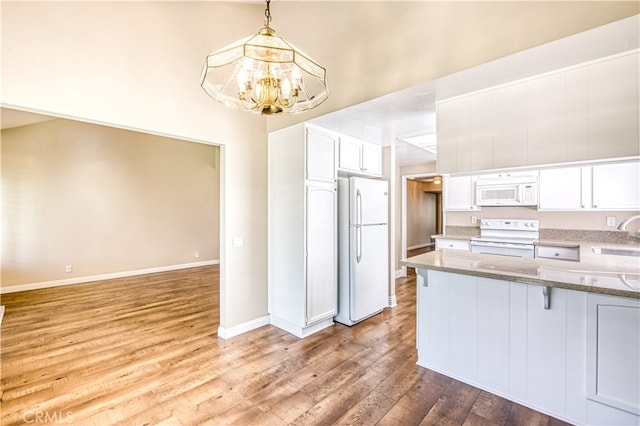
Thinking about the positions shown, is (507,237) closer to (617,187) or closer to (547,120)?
(617,187)

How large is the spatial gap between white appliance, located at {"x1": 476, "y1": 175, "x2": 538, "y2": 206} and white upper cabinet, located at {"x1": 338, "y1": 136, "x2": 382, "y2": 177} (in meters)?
1.89

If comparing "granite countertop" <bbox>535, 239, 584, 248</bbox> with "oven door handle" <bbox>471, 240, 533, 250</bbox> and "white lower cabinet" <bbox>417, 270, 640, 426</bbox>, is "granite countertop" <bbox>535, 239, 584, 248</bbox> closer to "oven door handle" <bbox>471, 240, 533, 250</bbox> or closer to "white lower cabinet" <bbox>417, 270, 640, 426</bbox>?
"oven door handle" <bbox>471, 240, 533, 250</bbox>

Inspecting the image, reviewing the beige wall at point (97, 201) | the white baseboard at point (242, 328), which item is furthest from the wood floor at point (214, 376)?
the beige wall at point (97, 201)

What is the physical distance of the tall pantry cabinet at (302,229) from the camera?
11.0ft

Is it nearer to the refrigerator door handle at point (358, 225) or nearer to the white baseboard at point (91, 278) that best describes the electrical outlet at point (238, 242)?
the refrigerator door handle at point (358, 225)

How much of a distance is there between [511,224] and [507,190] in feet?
1.82

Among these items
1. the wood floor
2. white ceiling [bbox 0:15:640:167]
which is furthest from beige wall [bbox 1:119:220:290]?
white ceiling [bbox 0:15:640:167]

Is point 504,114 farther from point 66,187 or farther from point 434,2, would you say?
point 66,187

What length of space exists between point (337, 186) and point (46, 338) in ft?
12.8

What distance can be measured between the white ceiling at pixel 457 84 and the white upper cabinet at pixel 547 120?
12 cm

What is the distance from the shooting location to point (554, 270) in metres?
2.05

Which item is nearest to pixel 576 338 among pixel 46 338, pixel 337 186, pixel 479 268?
pixel 479 268

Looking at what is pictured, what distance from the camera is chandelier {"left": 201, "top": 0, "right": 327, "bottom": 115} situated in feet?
5.94

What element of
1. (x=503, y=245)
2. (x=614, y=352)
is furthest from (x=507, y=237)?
(x=614, y=352)
